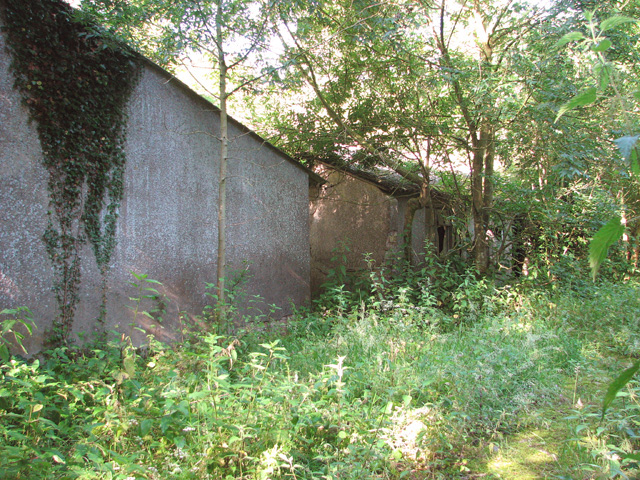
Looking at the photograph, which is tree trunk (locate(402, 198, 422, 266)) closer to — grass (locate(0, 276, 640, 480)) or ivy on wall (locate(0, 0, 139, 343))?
grass (locate(0, 276, 640, 480))

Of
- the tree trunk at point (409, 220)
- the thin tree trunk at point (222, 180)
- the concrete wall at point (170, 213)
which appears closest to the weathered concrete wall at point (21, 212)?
the concrete wall at point (170, 213)

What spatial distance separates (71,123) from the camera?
4215 mm

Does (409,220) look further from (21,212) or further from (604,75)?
(604,75)

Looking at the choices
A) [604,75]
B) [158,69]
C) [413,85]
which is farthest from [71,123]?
[413,85]

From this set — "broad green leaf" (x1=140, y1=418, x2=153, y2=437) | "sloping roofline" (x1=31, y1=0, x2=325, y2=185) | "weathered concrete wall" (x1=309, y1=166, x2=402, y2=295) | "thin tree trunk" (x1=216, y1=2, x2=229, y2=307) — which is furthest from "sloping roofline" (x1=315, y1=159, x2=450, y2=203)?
"broad green leaf" (x1=140, y1=418, x2=153, y2=437)

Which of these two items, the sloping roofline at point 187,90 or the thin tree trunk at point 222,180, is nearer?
the sloping roofline at point 187,90

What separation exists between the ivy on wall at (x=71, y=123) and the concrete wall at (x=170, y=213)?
0.09m

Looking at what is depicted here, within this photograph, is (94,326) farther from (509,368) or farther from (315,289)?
(315,289)

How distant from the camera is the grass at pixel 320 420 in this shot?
2.38m

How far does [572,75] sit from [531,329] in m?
3.92

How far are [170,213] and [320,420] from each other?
3.36m

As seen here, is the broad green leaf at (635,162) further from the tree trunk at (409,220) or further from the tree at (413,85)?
the tree trunk at (409,220)

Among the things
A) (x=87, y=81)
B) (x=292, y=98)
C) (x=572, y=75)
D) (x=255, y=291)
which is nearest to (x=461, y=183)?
(x=572, y=75)

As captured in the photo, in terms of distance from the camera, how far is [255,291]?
664 cm
